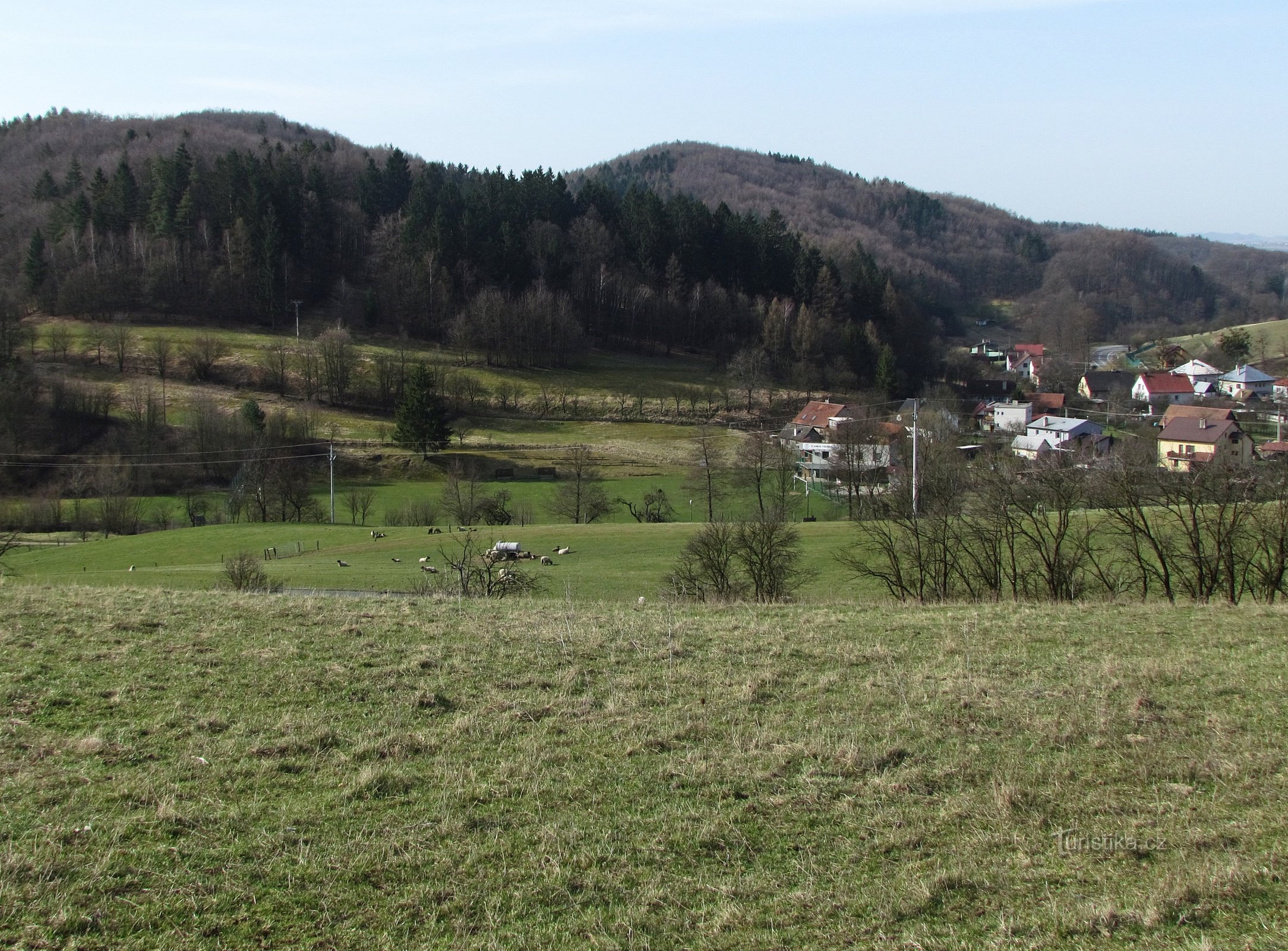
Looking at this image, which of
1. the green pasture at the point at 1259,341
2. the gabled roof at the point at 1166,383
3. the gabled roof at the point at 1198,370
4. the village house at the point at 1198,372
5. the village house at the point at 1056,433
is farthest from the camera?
→ the green pasture at the point at 1259,341

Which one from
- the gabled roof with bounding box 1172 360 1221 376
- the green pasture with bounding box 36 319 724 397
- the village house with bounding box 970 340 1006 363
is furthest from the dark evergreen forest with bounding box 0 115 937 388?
the gabled roof with bounding box 1172 360 1221 376

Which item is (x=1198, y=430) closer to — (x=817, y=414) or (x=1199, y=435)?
(x=1199, y=435)

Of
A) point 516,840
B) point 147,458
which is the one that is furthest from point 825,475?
point 516,840

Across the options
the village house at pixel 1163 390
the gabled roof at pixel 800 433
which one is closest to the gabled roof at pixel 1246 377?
the village house at pixel 1163 390

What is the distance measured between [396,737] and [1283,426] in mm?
82793

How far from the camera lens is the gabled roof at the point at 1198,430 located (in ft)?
189

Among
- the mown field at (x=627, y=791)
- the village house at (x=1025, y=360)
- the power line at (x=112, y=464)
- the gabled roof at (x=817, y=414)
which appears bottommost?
the power line at (x=112, y=464)

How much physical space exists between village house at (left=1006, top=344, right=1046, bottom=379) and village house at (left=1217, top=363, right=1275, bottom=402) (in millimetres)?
21000

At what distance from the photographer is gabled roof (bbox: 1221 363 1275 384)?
9950 cm

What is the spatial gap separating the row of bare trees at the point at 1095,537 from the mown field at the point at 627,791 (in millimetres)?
11848

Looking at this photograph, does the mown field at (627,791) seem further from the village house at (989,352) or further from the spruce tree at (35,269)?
the village house at (989,352)

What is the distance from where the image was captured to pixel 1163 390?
9875 centimetres

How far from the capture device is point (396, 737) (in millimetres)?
8055

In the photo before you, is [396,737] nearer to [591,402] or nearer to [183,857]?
[183,857]
